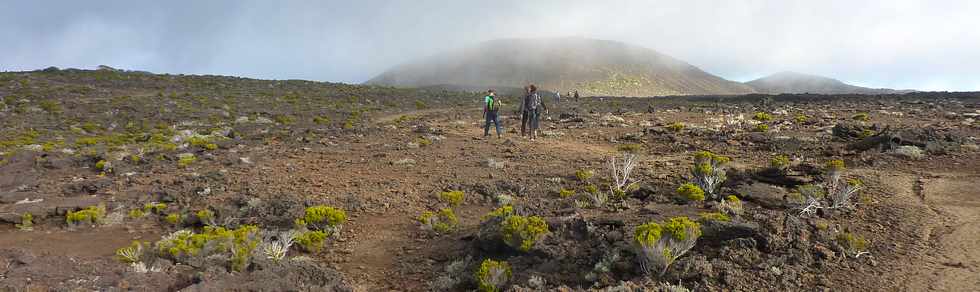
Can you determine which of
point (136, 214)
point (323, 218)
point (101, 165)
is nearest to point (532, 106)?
point (323, 218)

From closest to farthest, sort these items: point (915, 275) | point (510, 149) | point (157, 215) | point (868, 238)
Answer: point (915, 275), point (868, 238), point (157, 215), point (510, 149)

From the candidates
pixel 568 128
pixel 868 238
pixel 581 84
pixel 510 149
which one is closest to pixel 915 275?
pixel 868 238

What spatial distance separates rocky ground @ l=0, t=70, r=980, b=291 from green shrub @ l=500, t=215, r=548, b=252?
0.08m

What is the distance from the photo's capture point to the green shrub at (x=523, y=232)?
6.26m

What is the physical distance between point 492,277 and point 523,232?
0.91 meters

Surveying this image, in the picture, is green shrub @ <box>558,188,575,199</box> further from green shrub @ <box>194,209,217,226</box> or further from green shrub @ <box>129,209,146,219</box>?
green shrub @ <box>129,209,146,219</box>

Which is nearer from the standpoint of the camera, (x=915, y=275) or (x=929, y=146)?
(x=915, y=275)

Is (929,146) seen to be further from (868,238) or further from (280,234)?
(280,234)

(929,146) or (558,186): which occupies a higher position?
(929,146)

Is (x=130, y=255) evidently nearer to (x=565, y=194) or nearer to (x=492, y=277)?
(x=492, y=277)

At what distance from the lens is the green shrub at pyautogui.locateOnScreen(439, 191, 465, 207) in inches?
378

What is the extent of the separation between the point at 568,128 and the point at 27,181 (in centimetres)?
1685

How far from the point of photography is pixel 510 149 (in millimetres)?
14477

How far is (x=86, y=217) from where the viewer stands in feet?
28.6
